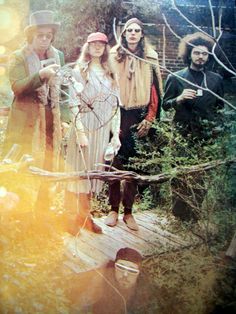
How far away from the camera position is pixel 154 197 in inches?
167

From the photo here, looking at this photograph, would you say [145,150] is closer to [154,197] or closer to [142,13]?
[154,197]

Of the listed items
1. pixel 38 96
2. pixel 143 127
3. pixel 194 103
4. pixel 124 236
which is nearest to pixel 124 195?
pixel 124 236

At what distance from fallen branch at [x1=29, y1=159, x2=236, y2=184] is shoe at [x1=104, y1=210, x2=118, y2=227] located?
38cm

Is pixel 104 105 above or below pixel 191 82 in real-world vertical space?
below

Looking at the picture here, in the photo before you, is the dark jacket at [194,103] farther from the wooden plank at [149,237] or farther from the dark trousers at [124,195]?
the wooden plank at [149,237]

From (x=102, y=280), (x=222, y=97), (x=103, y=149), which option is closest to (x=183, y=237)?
(x=102, y=280)

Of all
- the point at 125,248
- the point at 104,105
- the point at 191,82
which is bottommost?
the point at 125,248

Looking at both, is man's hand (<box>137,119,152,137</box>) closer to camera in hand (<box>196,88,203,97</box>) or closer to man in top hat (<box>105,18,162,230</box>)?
man in top hat (<box>105,18,162,230</box>)

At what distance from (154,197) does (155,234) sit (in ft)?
1.33

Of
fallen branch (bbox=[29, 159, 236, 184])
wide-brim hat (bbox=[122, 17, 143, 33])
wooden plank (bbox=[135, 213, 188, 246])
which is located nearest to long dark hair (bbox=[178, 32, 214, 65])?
wide-brim hat (bbox=[122, 17, 143, 33])

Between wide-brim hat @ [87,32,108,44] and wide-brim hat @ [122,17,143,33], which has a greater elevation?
wide-brim hat @ [122,17,143,33]

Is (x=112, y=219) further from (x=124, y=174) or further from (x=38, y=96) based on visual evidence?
(x=38, y=96)

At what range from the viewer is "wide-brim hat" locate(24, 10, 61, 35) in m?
3.90

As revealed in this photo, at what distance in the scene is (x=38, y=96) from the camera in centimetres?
398
